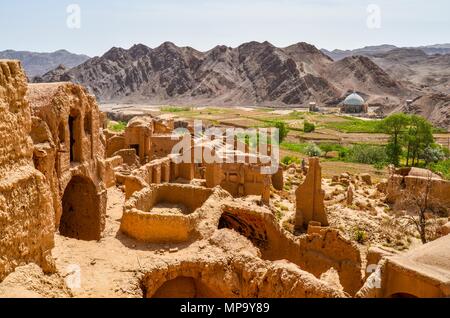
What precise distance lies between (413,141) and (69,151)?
3759 centimetres

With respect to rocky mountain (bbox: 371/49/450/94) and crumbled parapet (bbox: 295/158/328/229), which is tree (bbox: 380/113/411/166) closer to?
crumbled parapet (bbox: 295/158/328/229)

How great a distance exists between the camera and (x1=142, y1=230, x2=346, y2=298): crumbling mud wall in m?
10.1

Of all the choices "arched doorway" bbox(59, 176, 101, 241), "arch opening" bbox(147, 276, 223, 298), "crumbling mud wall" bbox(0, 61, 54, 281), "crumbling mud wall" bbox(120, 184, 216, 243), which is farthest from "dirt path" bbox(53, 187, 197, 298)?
"arched doorway" bbox(59, 176, 101, 241)

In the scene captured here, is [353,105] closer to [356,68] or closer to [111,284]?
[356,68]

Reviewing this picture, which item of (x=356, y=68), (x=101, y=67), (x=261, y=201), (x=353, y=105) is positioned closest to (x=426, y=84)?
(x=356, y=68)

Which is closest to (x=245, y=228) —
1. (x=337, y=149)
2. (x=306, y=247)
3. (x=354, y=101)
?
(x=306, y=247)

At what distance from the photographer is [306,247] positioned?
535 inches

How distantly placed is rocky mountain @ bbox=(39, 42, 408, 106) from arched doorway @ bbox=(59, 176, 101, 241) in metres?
113

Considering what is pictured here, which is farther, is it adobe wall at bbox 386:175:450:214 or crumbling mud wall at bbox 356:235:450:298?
adobe wall at bbox 386:175:450:214

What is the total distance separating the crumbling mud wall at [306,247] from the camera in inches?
514

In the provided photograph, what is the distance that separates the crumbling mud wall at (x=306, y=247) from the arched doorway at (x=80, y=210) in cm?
529

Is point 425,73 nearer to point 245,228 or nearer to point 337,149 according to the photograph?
point 337,149

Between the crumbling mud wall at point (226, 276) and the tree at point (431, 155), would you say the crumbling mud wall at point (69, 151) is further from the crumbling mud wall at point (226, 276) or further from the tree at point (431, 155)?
the tree at point (431, 155)
